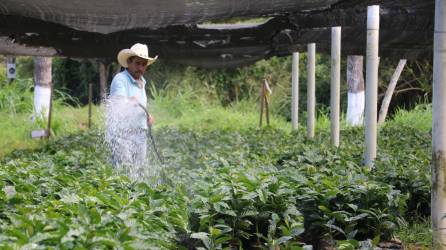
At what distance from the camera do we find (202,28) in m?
10.8

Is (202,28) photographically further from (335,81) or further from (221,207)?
(221,207)

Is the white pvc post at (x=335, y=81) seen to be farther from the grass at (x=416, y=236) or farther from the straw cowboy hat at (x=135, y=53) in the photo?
the grass at (x=416, y=236)

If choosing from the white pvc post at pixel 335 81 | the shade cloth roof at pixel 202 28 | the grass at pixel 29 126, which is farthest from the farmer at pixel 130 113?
the grass at pixel 29 126

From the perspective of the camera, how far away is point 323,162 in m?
7.30

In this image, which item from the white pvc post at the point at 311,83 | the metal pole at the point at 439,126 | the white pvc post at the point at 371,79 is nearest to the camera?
the metal pole at the point at 439,126

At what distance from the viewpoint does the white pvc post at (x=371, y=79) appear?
7.59 meters

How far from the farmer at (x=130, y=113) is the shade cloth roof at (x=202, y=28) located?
0.43 meters

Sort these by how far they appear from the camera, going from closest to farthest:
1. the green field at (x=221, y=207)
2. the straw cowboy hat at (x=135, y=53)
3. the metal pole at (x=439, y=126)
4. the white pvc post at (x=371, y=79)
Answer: the green field at (x=221, y=207) < the metal pole at (x=439, y=126) < the white pvc post at (x=371, y=79) < the straw cowboy hat at (x=135, y=53)

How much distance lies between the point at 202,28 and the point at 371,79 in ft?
12.1

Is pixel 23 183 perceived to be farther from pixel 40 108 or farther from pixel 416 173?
pixel 40 108

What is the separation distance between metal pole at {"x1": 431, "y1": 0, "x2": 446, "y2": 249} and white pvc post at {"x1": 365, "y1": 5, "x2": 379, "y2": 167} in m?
2.08

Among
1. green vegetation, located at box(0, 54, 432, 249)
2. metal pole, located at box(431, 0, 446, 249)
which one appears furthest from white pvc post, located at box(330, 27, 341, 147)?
metal pole, located at box(431, 0, 446, 249)

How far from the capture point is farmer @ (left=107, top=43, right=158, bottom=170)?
7945 mm

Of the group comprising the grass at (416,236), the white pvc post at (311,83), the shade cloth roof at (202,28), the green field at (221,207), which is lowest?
the grass at (416,236)
